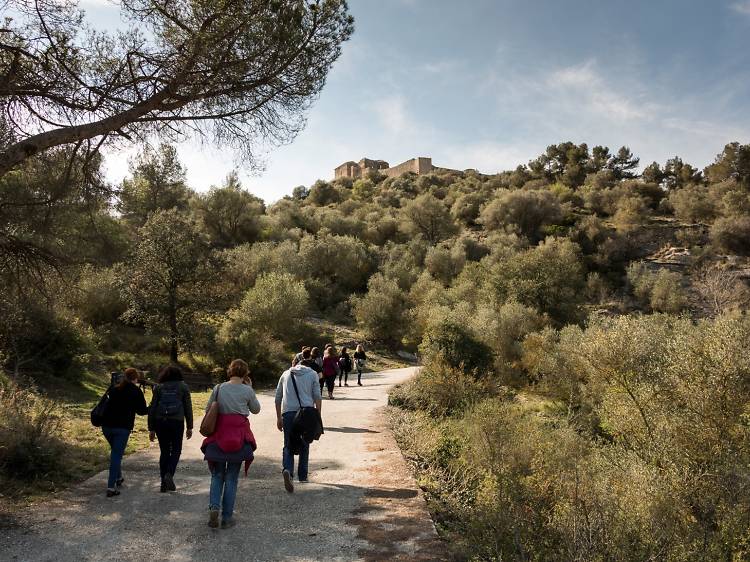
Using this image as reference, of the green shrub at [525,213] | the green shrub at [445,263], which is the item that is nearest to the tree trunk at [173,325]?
the green shrub at [445,263]

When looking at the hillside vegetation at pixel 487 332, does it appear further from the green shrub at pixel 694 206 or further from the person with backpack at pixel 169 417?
the person with backpack at pixel 169 417

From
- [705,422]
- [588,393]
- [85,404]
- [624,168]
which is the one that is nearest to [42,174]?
[85,404]

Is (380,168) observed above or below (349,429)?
above

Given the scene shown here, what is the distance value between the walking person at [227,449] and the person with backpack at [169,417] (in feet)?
3.94

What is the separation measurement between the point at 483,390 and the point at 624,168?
81464 mm

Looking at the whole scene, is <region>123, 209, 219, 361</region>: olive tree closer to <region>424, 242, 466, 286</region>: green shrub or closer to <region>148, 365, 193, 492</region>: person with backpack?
<region>148, 365, 193, 492</region>: person with backpack

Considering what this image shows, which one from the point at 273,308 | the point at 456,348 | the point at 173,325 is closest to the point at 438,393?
the point at 456,348

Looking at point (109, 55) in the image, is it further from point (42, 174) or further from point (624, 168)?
point (624, 168)

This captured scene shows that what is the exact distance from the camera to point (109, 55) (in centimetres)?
933

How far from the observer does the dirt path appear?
15.7 ft

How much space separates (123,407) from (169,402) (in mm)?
591

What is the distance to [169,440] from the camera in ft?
21.4

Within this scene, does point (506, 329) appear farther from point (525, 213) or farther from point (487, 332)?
point (525, 213)

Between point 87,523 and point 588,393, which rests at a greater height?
point 87,523
